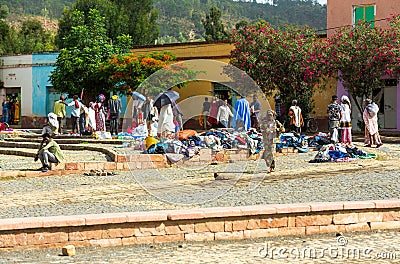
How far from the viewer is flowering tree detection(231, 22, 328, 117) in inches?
1105

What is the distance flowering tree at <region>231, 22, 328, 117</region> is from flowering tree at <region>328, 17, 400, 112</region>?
85cm

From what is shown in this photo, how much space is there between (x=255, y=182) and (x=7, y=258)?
6.55 m

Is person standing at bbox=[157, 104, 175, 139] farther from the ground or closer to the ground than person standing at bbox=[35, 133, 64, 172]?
farther from the ground

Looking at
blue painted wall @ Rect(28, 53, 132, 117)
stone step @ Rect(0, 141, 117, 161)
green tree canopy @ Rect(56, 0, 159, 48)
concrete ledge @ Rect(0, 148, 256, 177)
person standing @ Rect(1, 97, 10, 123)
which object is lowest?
concrete ledge @ Rect(0, 148, 256, 177)

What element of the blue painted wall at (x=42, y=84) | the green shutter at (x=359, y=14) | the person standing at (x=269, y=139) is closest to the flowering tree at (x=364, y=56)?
the green shutter at (x=359, y=14)

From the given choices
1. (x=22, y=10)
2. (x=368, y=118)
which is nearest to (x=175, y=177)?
(x=368, y=118)

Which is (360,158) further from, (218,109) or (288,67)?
(288,67)

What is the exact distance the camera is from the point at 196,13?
123m

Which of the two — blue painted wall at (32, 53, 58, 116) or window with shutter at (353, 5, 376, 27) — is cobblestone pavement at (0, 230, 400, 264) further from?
blue painted wall at (32, 53, 58, 116)

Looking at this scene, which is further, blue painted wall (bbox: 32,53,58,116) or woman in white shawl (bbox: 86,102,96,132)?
blue painted wall (bbox: 32,53,58,116)

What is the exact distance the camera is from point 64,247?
26.1 ft

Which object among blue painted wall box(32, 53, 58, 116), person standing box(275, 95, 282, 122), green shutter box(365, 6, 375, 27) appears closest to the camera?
person standing box(275, 95, 282, 122)

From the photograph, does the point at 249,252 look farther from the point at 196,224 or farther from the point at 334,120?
the point at 334,120

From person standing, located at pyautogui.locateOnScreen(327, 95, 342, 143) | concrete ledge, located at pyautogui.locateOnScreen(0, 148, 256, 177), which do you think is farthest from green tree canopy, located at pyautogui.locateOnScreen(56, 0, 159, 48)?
concrete ledge, located at pyautogui.locateOnScreen(0, 148, 256, 177)
